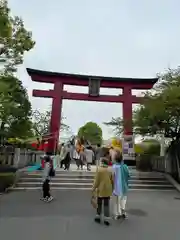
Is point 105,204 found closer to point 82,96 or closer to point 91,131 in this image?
point 82,96

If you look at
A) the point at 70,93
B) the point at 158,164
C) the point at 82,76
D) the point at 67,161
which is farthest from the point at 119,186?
the point at 82,76

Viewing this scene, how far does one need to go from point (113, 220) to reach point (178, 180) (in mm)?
8390

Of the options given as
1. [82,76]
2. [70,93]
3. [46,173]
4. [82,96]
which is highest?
[82,76]

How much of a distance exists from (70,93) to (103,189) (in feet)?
64.9

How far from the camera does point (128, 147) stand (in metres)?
21.8

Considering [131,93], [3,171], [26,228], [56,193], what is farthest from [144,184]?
[131,93]

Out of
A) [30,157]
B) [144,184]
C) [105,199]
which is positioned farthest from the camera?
[30,157]

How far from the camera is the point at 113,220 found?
781cm

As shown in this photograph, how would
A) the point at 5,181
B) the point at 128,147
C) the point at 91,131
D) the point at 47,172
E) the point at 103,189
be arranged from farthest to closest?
1. the point at 91,131
2. the point at 128,147
3. the point at 5,181
4. the point at 47,172
5. the point at 103,189

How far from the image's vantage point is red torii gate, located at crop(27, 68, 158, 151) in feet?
86.1

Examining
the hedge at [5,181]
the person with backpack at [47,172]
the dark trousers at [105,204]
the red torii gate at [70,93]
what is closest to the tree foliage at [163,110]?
the person with backpack at [47,172]

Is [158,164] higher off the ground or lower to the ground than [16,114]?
lower

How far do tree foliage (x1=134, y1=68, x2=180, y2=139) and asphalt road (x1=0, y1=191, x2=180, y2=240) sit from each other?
4.17m

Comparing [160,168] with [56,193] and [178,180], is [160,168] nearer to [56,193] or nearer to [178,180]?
Result: [178,180]
